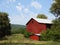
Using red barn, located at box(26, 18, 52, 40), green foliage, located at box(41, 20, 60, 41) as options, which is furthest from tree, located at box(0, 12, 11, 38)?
green foliage, located at box(41, 20, 60, 41)

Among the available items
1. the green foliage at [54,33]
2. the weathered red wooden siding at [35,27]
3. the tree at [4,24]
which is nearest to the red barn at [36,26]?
the weathered red wooden siding at [35,27]

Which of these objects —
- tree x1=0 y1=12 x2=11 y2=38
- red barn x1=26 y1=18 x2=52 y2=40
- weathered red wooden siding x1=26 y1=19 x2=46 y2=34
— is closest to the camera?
tree x1=0 y1=12 x2=11 y2=38

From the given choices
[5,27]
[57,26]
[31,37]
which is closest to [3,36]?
[5,27]

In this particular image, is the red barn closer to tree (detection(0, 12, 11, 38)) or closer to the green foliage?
the green foliage

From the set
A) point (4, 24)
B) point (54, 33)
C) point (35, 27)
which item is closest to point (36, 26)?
point (35, 27)

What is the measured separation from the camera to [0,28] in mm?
58438

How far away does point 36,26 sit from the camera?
6456 centimetres

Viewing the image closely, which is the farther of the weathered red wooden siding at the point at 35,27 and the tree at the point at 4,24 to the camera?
the weathered red wooden siding at the point at 35,27

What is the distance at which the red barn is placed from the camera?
62.3 metres

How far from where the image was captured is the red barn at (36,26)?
62.3m

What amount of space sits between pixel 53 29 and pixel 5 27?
14.4 meters

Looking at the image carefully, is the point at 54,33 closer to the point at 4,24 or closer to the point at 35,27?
the point at 4,24

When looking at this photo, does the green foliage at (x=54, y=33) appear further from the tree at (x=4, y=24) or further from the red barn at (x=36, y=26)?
the tree at (x=4, y=24)

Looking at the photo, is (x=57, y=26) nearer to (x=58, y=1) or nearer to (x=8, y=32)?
(x=58, y=1)
